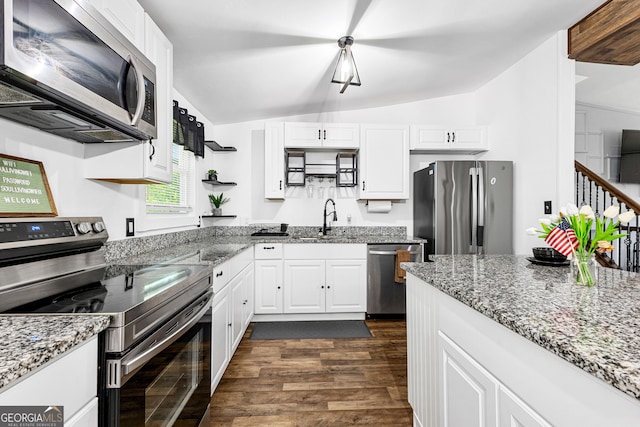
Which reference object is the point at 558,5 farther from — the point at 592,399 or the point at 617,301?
the point at 592,399

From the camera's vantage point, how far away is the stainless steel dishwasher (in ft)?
11.0

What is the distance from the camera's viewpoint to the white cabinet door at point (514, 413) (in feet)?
2.54

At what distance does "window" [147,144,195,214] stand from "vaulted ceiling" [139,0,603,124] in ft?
1.98

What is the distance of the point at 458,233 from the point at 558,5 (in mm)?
2006

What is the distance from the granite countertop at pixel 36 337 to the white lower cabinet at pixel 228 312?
3.48 feet

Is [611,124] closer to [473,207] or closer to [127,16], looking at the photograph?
[473,207]

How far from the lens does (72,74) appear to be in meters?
1.03

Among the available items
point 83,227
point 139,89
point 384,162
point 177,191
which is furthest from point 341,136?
point 83,227

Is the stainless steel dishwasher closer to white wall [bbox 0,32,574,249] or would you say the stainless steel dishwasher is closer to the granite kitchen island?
white wall [bbox 0,32,574,249]

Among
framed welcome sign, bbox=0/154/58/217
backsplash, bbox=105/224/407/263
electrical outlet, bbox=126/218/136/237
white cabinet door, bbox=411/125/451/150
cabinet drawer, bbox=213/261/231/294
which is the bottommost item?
cabinet drawer, bbox=213/261/231/294

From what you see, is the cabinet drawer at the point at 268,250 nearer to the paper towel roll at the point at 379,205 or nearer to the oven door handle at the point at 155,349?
the paper towel roll at the point at 379,205

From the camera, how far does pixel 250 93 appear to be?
121 inches

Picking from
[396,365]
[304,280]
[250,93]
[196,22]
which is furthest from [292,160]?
[396,365]

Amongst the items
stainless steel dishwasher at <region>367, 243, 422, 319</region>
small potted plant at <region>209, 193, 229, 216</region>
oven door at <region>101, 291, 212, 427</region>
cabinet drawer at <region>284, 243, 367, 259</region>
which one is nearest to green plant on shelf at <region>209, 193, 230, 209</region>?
small potted plant at <region>209, 193, 229, 216</region>
